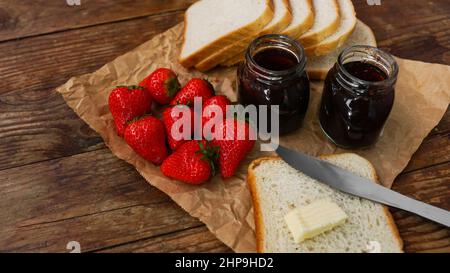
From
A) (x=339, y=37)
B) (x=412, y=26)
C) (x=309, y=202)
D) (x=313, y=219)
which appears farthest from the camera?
(x=412, y=26)

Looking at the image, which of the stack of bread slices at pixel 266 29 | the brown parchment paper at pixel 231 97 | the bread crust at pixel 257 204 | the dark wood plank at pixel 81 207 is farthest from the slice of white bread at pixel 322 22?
the dark wood plank at pixel 81 207

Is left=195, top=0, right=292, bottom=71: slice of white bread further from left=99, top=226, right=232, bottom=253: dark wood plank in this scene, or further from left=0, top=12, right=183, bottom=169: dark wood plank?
left=99, top=226, right=232, bottom=253: dark wood plank

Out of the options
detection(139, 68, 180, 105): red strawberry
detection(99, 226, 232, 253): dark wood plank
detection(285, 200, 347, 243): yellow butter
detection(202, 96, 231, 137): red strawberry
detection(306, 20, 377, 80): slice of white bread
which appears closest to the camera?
detection(285, 200, 347, 243): yellow butter

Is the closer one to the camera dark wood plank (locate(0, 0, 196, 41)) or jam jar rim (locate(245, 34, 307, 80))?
jam jar rim (locate(245, 34, 307, 80))

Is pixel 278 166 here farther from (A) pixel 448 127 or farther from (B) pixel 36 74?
(B) pixel 36 74

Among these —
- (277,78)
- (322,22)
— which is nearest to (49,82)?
(277,78)

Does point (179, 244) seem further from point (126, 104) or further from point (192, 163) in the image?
point (126, 104)

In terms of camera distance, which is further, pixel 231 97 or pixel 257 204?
pixel 231 97

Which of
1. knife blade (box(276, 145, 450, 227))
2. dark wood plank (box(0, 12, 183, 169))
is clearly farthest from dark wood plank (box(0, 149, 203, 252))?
knife blade (box(276, 145, 450, 227))
